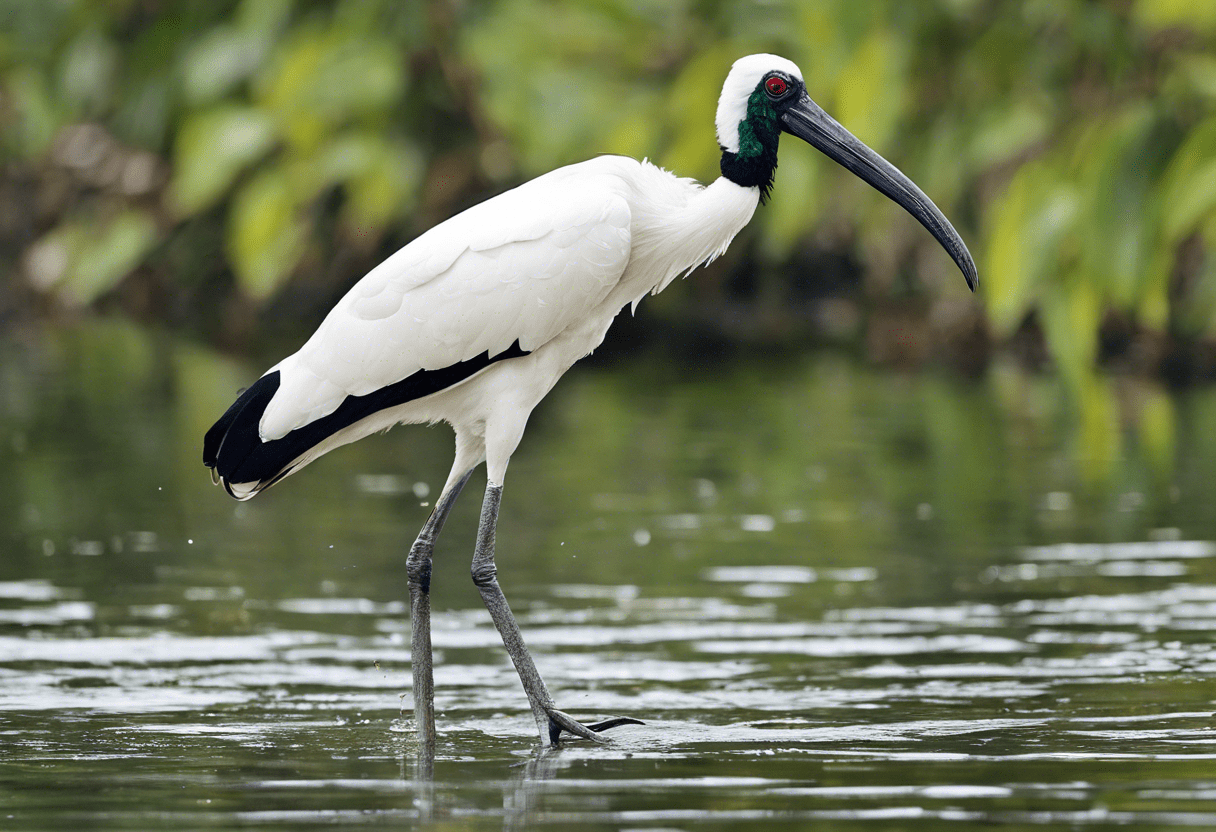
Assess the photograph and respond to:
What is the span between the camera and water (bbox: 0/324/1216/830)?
6.04 meters

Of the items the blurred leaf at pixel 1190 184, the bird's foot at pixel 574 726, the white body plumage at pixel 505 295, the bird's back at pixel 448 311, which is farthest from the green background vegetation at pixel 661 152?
the bird's foot at pixel 574 726

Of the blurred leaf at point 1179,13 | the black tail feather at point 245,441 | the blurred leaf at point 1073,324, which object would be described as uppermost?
the blurred leaf at point 1179,13

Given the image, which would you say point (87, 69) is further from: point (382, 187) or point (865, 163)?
point (865, 163)

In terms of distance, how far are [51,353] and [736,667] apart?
14.2 m

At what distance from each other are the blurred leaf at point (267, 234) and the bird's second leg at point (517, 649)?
629 inches

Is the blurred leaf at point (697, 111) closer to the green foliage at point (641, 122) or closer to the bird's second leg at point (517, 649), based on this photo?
the green foliage at point (641, 122)

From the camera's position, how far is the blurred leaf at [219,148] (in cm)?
2398

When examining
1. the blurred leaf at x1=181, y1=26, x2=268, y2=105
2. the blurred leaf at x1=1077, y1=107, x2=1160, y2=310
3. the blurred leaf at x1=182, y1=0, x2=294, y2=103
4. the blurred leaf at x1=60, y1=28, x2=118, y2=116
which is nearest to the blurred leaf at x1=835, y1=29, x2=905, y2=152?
the blurred leaf at x1=1077, y1=107, x2=1160, y2=310

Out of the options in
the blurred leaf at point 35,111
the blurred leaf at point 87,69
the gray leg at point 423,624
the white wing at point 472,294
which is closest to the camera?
the gray leg at point 423,624

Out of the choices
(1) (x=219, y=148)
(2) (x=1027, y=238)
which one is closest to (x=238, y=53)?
(1) (x=219, y=148)

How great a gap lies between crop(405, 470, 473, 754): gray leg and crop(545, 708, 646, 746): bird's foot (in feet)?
1.22

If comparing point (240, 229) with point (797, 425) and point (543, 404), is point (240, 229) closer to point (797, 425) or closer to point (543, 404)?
point (543, 404)

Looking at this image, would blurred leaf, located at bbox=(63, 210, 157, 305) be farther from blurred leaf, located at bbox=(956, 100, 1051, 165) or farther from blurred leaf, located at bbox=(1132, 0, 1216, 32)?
blurred leaf, located at bbox=(1132, 0, 1216, 32)

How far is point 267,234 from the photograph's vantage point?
76.6 feet
